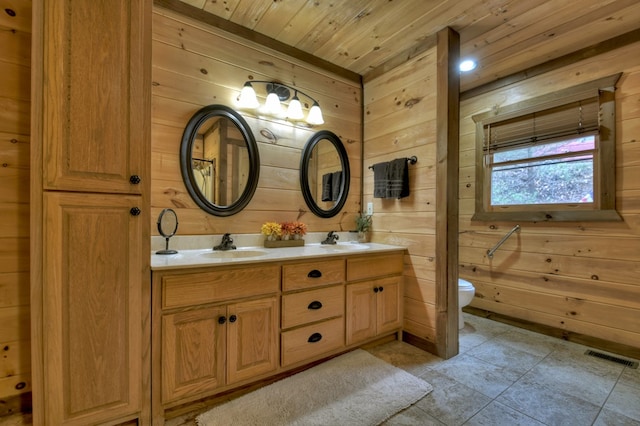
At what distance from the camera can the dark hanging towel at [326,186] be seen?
8.67 ft

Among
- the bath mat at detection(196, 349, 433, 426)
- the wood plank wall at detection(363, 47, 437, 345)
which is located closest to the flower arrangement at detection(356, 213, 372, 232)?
the wood plank wall at detection(363, 47, 437, 345)

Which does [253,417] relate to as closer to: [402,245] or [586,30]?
[402,245]

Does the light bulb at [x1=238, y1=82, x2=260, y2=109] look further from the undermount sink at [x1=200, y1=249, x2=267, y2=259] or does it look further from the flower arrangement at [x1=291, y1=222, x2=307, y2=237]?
the undermount sink at [x1=200, y1=249, x2=267, y2=259]

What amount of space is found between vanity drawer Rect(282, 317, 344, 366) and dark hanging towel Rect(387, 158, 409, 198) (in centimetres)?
109

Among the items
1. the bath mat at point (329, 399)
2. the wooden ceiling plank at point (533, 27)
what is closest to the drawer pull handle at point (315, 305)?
the bath mat at point (329, 399)

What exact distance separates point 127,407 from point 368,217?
7.00 feet

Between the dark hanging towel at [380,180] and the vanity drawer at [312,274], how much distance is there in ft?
2.64

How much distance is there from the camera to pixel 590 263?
238 centimetres

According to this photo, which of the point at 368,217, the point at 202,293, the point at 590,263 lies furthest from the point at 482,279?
the point at 202,293

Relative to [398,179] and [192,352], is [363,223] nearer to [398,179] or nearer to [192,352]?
[398,179]

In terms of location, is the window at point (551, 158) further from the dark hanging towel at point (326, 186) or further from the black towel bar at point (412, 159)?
the dark hanging towel at point (326, 186)

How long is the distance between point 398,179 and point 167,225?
1.75 metres

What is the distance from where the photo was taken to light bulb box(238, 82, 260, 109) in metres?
2.15

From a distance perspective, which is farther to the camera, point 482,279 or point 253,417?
point 482,279
